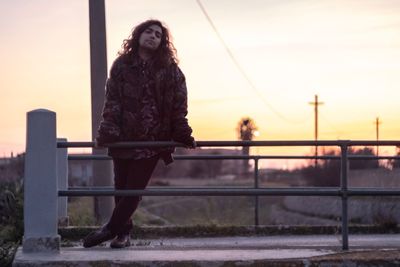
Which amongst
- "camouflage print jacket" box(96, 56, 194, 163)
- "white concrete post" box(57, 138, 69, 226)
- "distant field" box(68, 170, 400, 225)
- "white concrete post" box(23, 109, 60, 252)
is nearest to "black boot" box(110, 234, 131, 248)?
"white concrete post" box(23, 109, 60, 252)

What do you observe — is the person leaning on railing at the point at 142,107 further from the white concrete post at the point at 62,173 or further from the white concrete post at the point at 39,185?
the white concrete post at the point at 62,173

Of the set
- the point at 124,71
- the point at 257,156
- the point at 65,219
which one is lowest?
the point at 65,219

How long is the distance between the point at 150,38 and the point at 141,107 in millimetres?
605

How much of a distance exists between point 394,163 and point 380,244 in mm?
4585

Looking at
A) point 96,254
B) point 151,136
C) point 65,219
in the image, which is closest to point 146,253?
point 96,254

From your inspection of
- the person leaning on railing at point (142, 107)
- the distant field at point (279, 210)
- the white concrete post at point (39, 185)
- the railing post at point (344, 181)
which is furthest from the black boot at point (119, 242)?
the distant field at point (279, 210)

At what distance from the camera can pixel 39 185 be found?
21.0ft

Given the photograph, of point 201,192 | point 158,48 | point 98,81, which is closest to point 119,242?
point 201,192

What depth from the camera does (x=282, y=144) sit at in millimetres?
6566

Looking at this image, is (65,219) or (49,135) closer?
(49,135)

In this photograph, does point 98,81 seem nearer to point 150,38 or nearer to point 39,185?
point 150,38

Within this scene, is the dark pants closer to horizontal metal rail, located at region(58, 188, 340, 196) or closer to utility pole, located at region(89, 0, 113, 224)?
horizontal metal rail, located at region(58, 188, 340, 196)

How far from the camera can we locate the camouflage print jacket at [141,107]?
6.35 metres

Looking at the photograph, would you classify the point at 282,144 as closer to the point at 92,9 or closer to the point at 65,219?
the point at 65,219
